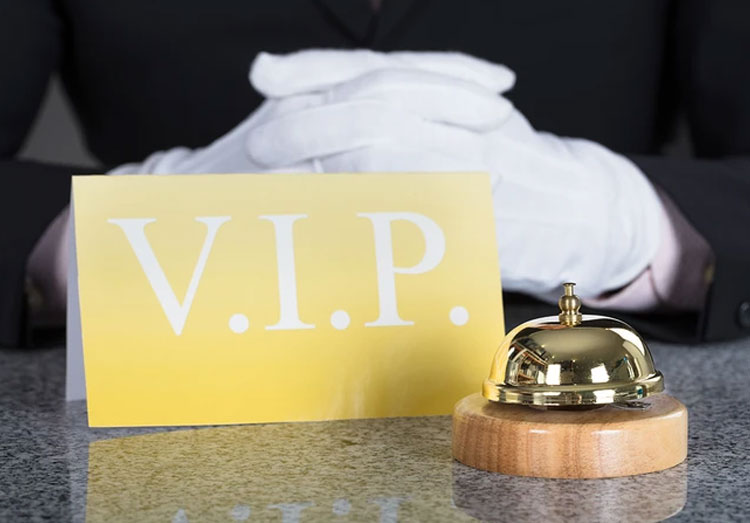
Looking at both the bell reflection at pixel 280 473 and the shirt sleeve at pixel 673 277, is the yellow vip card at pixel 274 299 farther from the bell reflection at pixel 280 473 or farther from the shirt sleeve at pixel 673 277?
the shirt sleeve at pixel 673 277

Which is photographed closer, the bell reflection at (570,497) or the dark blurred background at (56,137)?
the bell reflection at (570,497)

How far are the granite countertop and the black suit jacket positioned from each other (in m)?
0.71

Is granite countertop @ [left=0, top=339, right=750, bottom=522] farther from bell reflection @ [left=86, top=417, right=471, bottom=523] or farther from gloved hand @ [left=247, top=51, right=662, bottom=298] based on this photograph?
gloved hand @ [left=247, top=51, right=662, bottom=298]

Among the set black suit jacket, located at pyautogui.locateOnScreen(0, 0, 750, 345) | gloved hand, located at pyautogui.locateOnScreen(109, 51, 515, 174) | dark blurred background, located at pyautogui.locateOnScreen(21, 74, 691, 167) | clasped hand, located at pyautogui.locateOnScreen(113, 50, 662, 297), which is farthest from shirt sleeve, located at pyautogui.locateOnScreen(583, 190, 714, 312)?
dark blurred background, located at pyautogui.locateOnScreen(21, 74, 691, 167)

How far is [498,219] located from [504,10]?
1.84 feet

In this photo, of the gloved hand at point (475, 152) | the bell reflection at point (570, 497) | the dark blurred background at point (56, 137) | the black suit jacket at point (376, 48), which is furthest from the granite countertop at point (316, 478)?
the dark blurred background at point (56, 137)

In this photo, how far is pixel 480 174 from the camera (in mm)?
567

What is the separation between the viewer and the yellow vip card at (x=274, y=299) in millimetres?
525

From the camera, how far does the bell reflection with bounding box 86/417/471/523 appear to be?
376 millimetres

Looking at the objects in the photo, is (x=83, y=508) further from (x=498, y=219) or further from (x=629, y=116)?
(x=629, y=116)

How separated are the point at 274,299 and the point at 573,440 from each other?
0.20m

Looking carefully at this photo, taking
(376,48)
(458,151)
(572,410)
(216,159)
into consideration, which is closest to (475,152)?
(458,151)

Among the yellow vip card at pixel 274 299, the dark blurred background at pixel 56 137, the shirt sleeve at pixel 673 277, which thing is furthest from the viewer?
the dark blurred background at pixel 56 137

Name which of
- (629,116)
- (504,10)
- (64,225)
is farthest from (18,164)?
(629,116)
